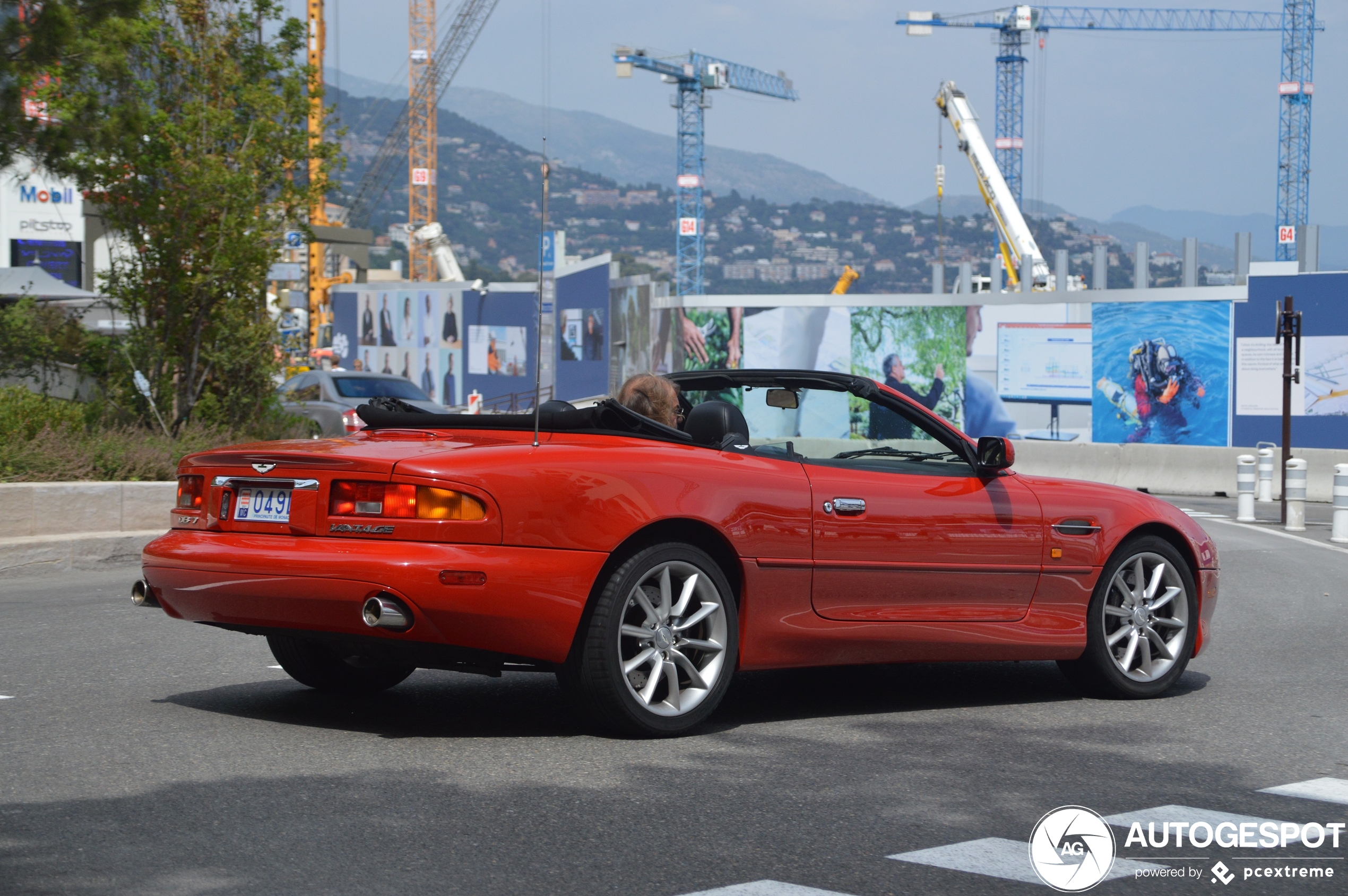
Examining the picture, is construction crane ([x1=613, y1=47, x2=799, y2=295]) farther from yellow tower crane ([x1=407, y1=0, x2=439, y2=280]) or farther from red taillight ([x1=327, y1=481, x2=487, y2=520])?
red taillight ([x1=327, y1=481, x2=487, y2=520])

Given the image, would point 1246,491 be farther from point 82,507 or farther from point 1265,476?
point 82,507

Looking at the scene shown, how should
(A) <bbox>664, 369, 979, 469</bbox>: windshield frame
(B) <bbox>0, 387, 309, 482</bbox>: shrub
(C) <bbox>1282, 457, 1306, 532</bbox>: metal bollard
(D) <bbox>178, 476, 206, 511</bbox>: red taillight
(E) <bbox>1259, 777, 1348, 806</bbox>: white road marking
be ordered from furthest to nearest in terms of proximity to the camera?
(C) <bbox>1282, 457, 1306, 532</bbox>: metal bollard
(B) <bbox>0, 387, 309, 482</bbox>: shrub
(A) <bbox>664, 369, 979, 469</bbox>: windshield frame
(D) <bbox>178, 476, 206, 511</bbox>: red taillight
(E) <bbox>1259, 777, 1348, 806</bbox>: white road marking

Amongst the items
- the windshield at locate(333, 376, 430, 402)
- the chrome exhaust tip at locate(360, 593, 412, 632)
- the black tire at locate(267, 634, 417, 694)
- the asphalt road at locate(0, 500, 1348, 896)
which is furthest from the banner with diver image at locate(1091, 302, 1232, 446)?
the chrome exhaust tip at locate(360, 593, 412, 632)

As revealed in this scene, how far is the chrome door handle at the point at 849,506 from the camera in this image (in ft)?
19.1

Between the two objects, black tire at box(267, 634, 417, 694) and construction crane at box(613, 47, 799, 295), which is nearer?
black tire at box(267, 634, 417, 694)

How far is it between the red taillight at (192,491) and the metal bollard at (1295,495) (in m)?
15.7

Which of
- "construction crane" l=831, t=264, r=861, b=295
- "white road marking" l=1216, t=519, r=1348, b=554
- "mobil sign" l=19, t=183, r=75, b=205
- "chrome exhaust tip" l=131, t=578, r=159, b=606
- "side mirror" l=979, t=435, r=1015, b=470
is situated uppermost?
"mobil sign" l=19, t=183, r=75, b=205

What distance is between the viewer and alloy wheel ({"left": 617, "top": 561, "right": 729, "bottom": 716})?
17.6 ft

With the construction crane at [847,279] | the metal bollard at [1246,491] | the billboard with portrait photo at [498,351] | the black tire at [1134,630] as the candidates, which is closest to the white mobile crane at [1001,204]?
the construction crane at [847,279]

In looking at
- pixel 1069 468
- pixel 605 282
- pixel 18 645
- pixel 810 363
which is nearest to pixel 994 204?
pixel 605 282

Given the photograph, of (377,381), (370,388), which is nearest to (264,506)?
(370,388)

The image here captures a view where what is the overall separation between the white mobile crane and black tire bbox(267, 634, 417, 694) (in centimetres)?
5887

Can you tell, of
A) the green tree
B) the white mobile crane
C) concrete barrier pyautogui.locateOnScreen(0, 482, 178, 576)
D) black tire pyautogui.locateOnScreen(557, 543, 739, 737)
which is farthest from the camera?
the white mobile crane

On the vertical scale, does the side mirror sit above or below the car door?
above
